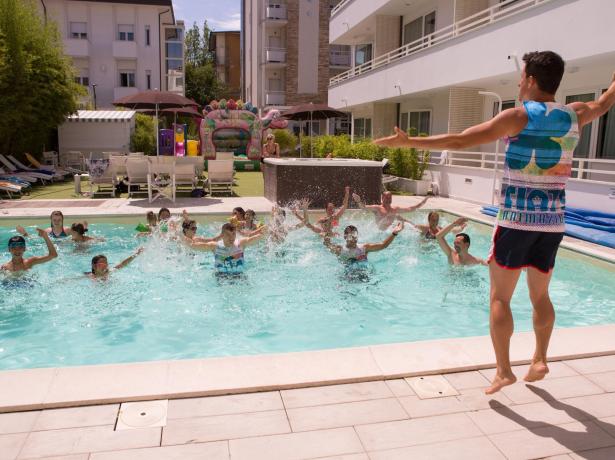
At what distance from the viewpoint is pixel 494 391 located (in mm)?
3182

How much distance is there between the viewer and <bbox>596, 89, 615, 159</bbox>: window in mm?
13586

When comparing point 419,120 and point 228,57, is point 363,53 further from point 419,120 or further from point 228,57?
point 228,57

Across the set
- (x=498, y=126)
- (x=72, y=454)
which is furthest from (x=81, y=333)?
(x=498, y=126)

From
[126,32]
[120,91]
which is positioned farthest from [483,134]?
[126,32]

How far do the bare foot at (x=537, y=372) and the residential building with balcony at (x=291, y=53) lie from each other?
127ft

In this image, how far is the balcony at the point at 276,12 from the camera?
40.8 meters

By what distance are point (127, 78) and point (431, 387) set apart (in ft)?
130

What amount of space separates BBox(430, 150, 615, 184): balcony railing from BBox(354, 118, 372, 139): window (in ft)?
33.5

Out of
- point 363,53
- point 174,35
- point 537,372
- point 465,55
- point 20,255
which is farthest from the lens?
point 174,35

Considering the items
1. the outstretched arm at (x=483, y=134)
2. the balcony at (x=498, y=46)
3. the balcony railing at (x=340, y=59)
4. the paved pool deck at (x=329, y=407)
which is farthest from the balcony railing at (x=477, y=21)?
the balcony railing at (x=340, y=59)

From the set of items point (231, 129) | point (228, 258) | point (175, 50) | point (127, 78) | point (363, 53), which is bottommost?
point (228, 258)

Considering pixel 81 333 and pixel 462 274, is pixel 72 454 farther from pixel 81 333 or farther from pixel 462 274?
pixel 462 274

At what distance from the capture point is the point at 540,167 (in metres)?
3.00

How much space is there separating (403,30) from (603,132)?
→ 13.4 metres
